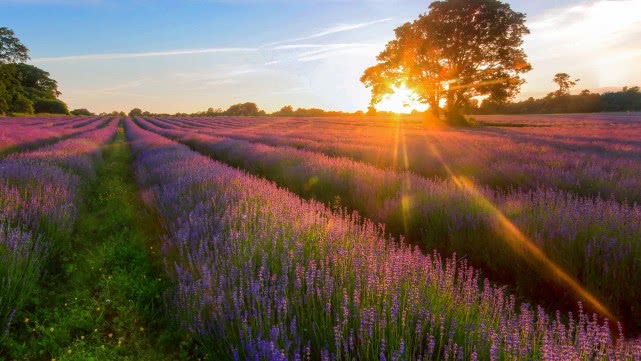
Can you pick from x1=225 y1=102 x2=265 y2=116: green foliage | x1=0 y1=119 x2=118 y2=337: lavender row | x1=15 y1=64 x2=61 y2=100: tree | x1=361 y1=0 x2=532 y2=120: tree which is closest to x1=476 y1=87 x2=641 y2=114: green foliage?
x1=361 y1=0 x2=532 y2=120: tree

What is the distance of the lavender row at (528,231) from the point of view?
3172 millimetres

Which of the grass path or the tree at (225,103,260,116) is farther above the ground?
the tree at (225,103,260,116)

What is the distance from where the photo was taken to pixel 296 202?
413 centimetres

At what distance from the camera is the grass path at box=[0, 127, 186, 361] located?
103 inches

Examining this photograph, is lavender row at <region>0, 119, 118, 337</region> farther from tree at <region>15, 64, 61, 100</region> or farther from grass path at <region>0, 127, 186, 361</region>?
tree at <region>15, 64, 61, 100</region>

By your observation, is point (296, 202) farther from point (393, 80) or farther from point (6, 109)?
point (6, 109)

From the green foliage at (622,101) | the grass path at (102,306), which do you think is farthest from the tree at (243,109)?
the grass path at (102,306)

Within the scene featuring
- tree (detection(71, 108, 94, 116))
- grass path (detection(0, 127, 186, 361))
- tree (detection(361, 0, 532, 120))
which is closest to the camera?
grass path (detection(0, 127, 186, 361))

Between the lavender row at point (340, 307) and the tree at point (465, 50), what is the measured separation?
26.4m

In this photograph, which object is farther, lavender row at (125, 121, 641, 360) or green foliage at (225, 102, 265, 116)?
green foliage at (225, 102, 265, 116)

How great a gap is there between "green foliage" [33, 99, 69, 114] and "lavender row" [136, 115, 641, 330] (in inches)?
2982

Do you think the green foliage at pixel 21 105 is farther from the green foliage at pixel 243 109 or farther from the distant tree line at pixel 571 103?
the distant tree line at pixel 571 103

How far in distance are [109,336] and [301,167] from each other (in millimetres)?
5157

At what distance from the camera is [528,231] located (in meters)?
3.75
